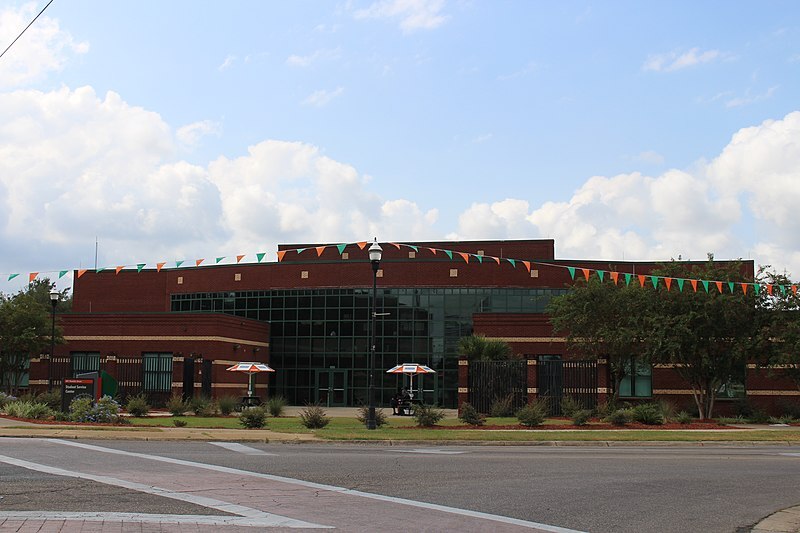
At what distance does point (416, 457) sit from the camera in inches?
722

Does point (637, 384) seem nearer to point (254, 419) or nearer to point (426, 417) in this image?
point (426, 417)

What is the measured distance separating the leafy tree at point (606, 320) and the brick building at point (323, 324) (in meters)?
4.42

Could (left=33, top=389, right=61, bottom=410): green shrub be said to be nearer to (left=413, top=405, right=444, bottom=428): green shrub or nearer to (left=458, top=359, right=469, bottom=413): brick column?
(left=413, top=405, right=444, bottom=428): green shrub

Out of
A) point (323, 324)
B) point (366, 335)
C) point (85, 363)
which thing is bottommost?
point (85, 363)

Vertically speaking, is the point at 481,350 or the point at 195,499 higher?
the point at 481,350

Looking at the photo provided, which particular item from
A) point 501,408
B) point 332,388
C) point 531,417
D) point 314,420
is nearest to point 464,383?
point 501,408

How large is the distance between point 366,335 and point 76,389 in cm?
2195

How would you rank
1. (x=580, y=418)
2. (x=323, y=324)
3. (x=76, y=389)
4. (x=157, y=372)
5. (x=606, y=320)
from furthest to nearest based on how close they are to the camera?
(x=323, y=324), (x=157, y=372), (x=606, y=320), (x=76, y=389), (x=580, y=418)

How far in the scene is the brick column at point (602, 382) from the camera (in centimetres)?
3678

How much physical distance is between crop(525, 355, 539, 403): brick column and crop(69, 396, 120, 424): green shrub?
17.1m

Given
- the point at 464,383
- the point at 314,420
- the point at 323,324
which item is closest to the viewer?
the point at 314,420

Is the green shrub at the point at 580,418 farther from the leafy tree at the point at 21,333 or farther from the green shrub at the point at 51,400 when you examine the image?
the leafy tree at the point at 21,333

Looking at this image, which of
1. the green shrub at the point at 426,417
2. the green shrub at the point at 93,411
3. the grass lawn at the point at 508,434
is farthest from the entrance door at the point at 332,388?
the green shrub at the point at 426,417

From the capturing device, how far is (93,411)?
2770 centimetres
